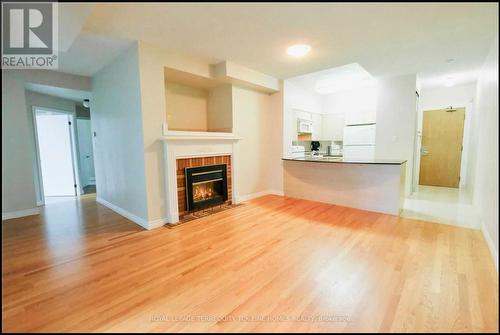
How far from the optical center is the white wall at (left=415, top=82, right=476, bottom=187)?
17.2 feet

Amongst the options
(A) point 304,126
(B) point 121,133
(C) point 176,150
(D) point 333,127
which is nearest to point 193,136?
(C) point 176,150

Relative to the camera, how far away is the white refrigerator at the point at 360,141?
5.39 metres

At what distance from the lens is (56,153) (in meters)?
5.14

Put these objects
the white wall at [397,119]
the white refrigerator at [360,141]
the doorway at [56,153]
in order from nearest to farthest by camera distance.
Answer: the white wall at [397,119]
the doorway at [56,153]
the white refrigerator at [360,141]

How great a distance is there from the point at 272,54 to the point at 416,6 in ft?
5.94

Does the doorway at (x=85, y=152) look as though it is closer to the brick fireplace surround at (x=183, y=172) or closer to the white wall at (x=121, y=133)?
the white wall at (x=121, y=133)

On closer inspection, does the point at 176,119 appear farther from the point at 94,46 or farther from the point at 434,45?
the point at 434,45

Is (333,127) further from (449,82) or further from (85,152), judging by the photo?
(85,152)

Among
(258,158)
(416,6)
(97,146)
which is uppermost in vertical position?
(416,6)

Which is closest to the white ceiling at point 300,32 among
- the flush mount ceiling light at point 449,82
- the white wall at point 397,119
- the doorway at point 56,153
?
the white wall at point 397,119

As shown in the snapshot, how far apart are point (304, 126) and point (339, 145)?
1782 mm

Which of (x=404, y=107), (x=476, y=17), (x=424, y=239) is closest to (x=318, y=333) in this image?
(x=424, y=239)

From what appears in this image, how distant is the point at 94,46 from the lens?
3.05 m

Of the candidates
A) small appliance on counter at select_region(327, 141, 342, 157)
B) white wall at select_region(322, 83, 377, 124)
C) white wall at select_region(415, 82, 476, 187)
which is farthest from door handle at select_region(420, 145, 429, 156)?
small appliance on counter at select_region(327, 141, 342, 157)
